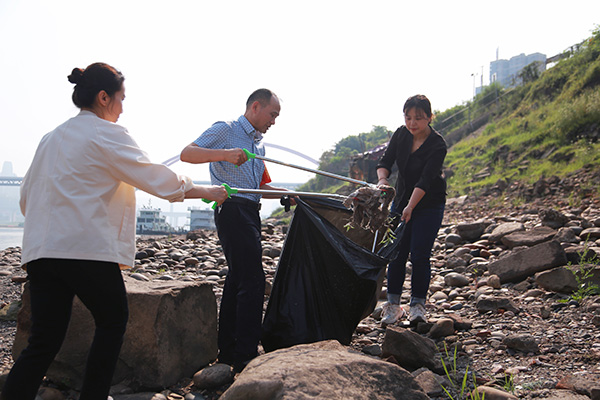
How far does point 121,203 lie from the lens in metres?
1.99

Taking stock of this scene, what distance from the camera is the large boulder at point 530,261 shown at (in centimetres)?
428

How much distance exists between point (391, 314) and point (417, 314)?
0.76 ft

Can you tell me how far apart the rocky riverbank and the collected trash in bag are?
32.3 inches

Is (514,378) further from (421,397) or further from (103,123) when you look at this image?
(103,123)

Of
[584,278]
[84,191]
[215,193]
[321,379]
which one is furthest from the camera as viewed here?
[584,278]

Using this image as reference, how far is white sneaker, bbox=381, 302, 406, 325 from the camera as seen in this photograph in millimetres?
3643

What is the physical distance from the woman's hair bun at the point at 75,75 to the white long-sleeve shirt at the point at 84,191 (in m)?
0.15

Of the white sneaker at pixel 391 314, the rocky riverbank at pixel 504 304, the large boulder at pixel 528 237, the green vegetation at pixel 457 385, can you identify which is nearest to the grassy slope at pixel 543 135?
the rocky riverbank at pixel 504 304

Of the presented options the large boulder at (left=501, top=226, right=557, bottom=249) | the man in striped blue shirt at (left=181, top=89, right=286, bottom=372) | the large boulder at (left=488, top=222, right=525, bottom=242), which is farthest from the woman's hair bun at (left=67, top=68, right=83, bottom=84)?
the large boulder at (left=488, top=222, right=525, bottom=242)

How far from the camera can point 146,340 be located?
252cm

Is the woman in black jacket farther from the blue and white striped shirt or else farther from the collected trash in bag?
the blue and white striped shirt

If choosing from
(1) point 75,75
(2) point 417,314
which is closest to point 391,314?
(2) point 417,314

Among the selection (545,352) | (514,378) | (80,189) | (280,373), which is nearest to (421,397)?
(280,373)

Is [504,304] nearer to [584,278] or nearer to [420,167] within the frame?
[584,278]
